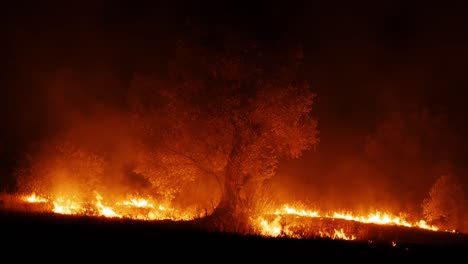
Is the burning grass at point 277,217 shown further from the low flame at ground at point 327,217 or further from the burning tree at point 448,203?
the burning tree at point 448,203

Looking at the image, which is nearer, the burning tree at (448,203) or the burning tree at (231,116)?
the burning tree at (231,116)

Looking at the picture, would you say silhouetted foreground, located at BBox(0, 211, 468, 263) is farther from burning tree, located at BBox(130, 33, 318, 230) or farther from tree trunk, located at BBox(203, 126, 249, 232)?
burning tree, located at BBox(130, 33, 318, 230)

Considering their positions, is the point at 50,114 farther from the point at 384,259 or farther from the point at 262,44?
the point at 384,259

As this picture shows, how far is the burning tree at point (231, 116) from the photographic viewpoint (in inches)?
667

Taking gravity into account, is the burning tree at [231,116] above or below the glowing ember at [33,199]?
above

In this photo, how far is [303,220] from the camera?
746 inches

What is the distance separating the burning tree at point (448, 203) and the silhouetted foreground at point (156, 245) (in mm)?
5969

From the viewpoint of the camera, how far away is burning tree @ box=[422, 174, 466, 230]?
19.8m

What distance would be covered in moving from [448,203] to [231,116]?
895 centimetres

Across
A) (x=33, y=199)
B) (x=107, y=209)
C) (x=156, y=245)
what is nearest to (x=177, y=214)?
(x=107, y=209)

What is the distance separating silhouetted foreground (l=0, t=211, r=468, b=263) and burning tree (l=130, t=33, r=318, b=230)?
13.3 ft

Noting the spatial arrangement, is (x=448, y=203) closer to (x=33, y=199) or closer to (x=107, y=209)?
(x=107, y=209)

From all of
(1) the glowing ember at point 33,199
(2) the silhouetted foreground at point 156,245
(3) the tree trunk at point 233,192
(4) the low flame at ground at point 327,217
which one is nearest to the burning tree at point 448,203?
(4) the low flame at ground at point 327,217

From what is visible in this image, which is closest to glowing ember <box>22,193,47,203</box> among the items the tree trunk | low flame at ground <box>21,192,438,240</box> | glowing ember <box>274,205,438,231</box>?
low flame at ground <box>21,192,438,240</box>
